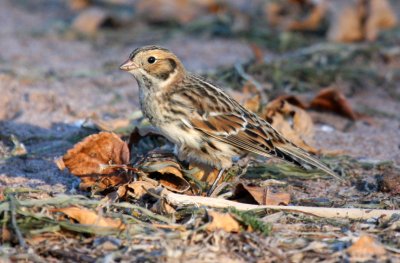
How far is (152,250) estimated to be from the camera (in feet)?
12.8

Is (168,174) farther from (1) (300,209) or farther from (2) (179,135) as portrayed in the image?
(1) (300,209)

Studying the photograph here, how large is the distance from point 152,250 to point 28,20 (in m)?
7.52

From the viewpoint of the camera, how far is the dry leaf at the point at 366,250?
12.8ft

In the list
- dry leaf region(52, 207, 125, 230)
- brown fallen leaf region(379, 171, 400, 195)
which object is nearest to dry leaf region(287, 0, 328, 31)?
brown fallen leaf region(379, 171, 400, 195)

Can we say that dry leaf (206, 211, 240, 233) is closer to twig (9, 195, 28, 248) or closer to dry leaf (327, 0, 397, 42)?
twig (9, 195, 28, 248)

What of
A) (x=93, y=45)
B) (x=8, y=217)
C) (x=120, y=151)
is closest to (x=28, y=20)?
(x=93, y=45)

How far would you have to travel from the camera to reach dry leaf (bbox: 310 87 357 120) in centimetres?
684

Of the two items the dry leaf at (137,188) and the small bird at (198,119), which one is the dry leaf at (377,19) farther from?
the dry leaf at (137,188)

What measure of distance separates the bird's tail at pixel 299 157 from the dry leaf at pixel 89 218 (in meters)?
1.49

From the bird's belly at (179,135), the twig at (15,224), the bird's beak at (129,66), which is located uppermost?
the bird's beak at (129,66)

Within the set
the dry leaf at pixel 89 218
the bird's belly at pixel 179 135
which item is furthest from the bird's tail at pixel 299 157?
the dry leaf at pixel 89 218

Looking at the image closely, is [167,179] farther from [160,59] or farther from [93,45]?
[93,45]

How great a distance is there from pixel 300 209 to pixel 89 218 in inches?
47.1

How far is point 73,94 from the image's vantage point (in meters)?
7.46
